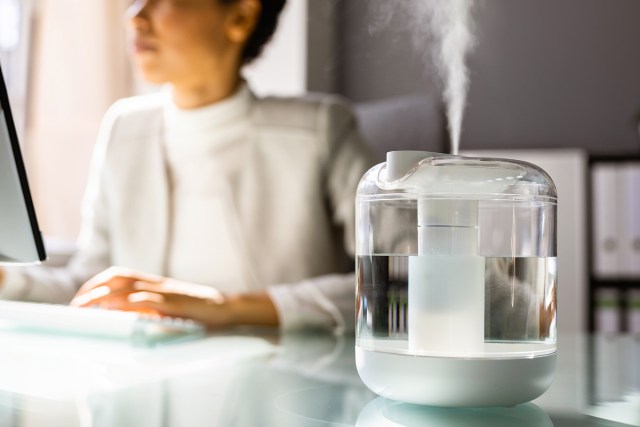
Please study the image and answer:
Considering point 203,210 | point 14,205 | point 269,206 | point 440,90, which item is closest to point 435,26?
point 440,90

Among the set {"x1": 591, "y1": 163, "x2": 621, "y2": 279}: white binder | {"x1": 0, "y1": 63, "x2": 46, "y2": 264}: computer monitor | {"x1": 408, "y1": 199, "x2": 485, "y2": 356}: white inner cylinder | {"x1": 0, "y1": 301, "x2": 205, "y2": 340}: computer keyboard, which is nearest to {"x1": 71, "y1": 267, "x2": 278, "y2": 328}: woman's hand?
{"x1": 0, "y1": 301, "x2": 205, "y2": 340}: computer keyboard

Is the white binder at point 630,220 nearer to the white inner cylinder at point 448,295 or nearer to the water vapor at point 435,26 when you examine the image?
the water vapor at point 435,26

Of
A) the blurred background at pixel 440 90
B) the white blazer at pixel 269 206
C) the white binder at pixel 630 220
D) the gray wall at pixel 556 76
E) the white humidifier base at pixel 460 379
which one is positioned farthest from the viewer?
the gray wall at pixel 556 76

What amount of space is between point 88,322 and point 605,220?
1893 mm

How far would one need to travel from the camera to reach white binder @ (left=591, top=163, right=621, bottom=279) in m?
2.39

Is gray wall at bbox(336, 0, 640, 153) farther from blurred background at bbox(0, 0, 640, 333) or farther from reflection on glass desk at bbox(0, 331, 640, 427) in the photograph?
reflection on glass desk at bbox(0, 331, 640, 427)

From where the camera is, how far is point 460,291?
486mm

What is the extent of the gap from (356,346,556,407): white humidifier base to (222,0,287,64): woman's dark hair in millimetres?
1324

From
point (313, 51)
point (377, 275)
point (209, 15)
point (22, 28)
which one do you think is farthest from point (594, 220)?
point (377, 275)

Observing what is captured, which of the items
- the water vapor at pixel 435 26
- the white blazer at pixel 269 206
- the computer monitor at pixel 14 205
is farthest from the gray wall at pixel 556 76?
the computer monitor at pixel 14 205

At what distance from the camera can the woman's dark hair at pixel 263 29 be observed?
5.66ft

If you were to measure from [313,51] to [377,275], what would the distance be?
1486mm

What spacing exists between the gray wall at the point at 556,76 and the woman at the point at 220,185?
1305mm

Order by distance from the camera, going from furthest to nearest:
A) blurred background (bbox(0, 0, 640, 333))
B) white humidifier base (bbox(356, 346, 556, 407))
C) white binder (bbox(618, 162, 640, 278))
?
white binder (bbox(618, 162, 640, 278))
blurred background (bbox(0, 0, 640, 333))
white humidifier base (bbox(356, 346, 556, 407))
